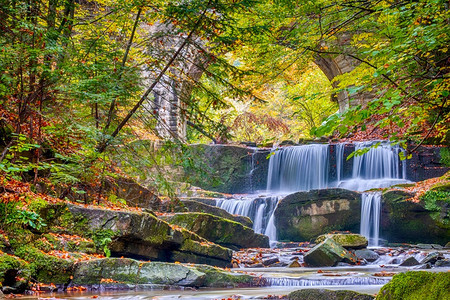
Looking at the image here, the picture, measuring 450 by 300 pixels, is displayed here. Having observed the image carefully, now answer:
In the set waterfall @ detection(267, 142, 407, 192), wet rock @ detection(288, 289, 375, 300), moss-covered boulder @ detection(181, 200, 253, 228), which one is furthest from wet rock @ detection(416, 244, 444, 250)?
wet rock @ detection(288, 289, 375, 300)

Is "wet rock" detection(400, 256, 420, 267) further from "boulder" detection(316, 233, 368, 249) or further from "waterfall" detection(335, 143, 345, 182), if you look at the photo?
"waterfall" detection(335, 143, 345, 182)

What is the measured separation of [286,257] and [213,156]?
937 cm

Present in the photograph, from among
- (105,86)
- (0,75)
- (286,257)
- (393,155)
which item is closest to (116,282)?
(105,86)

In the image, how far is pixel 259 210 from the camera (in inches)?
547

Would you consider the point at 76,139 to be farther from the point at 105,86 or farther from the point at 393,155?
the point at 393,155

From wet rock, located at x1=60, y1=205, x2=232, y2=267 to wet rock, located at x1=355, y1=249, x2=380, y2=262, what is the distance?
10.8ft

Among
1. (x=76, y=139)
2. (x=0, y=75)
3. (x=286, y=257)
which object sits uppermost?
(x=0, y=75)

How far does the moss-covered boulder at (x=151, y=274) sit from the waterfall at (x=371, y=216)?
6.53m

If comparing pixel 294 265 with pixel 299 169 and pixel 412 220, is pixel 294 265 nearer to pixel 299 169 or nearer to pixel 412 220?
pixel 412 220

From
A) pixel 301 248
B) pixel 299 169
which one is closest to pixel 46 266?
pixel 301 248

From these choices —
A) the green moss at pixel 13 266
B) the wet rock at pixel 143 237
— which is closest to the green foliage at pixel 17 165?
the green moss at pixel 13 266

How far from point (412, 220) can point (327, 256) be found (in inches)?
156

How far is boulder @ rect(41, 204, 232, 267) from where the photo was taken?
685 centimetres

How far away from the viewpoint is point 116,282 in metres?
5.87
